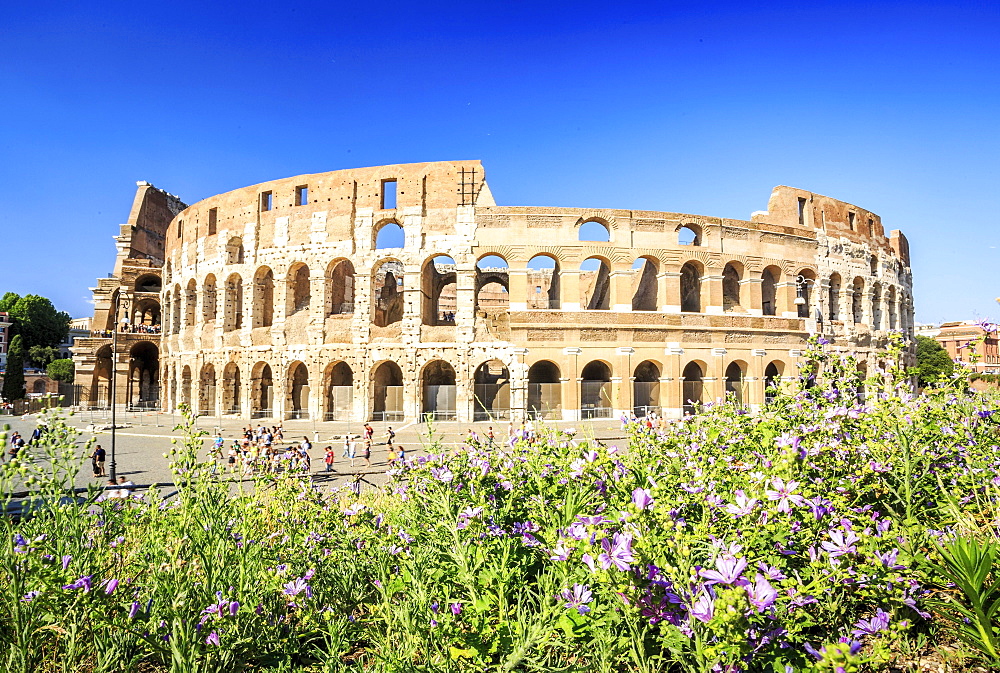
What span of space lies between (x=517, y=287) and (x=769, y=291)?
13.5m

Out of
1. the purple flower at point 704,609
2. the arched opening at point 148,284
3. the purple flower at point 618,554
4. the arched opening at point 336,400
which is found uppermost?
the arched opening at point 148,284

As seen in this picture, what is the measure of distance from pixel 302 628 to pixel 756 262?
25.6m

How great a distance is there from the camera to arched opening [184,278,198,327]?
28.4 metres

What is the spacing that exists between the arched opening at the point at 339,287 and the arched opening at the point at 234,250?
16.4ft

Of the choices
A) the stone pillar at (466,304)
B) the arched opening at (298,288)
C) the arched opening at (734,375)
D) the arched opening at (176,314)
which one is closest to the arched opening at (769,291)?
the arched opening at (734,375)

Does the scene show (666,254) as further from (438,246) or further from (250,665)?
(250,665)

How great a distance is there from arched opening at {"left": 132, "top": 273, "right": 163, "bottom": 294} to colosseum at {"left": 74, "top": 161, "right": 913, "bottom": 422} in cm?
666

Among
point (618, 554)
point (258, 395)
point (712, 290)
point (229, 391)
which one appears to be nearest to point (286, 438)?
point (258, 395)

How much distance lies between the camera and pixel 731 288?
26234mm

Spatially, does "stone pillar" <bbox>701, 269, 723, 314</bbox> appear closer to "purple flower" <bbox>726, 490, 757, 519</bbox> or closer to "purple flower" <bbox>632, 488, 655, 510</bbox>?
"purple flower" <bbox>726, 490, 757, 519</bbox>

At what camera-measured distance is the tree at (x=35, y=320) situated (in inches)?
2076

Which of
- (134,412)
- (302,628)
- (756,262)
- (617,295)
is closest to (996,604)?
(302,628)

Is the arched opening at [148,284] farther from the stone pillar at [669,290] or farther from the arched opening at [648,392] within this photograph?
the stone pillar at [669,290]

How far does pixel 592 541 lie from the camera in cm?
229
